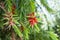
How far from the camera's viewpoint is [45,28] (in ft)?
5.06

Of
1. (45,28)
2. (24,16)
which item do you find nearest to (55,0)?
(45,28)

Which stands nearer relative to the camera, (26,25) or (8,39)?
(26,25)

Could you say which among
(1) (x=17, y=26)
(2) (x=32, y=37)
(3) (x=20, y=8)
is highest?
(3) (x=20, y=8)

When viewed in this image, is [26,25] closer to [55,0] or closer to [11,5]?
[11,5]

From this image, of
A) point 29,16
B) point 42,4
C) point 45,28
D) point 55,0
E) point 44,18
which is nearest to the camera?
point 29,16

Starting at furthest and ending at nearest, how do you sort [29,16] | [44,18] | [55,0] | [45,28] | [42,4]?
[55,0]
[45,28]
[44,18]
[42,4]
[29,16]

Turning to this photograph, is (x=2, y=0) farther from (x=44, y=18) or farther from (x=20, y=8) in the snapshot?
(x=44, y=18)

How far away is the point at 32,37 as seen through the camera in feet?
4.70

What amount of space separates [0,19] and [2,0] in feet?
0.37

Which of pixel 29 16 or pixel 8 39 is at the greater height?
pixel 29 16

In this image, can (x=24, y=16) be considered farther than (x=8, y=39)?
No

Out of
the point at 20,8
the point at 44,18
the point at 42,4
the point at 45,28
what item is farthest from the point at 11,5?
the point at 45,28

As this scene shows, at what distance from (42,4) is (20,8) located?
173mm

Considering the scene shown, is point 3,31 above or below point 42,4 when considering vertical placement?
below
